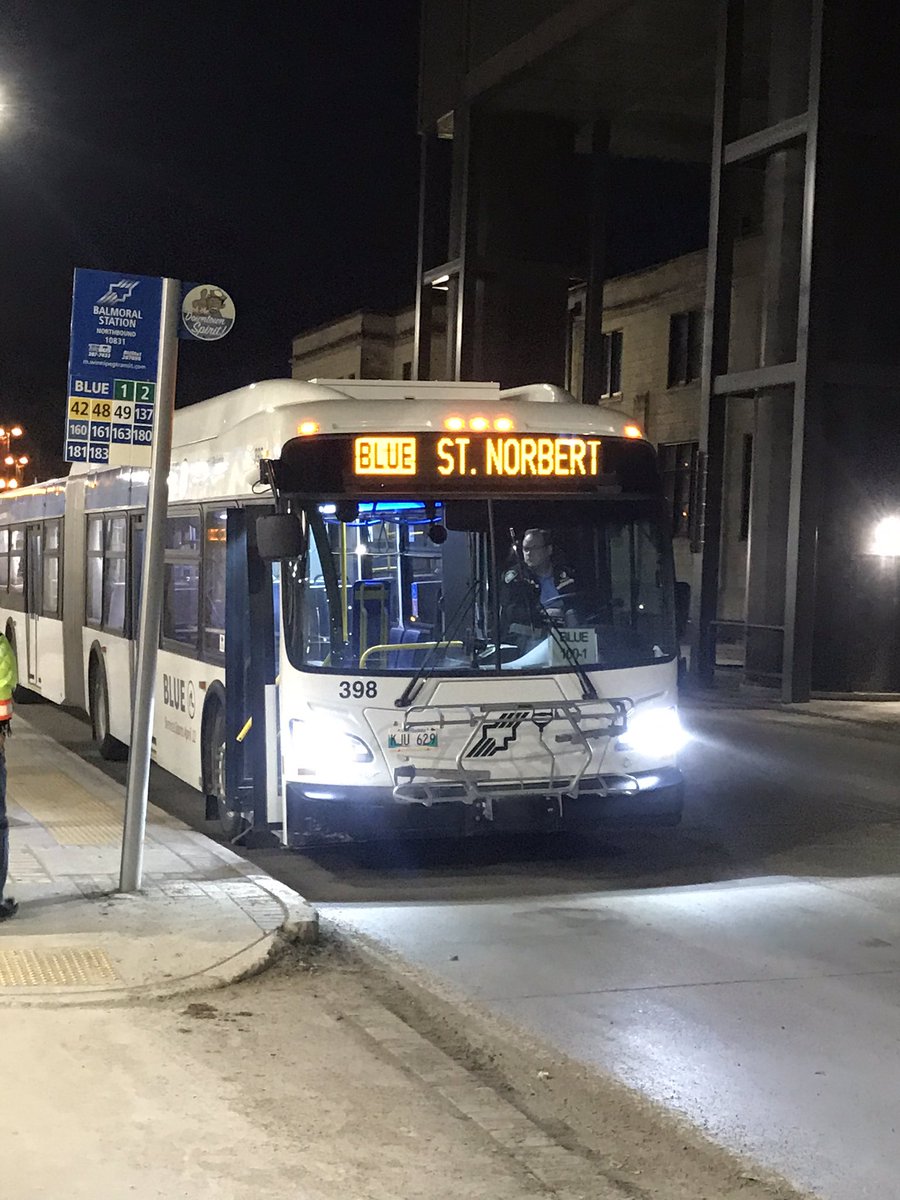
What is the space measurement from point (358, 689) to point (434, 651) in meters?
0.53

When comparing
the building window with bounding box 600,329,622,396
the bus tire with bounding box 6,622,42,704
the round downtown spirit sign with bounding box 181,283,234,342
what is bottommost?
the bus tire with bounding box 6,622,42,704

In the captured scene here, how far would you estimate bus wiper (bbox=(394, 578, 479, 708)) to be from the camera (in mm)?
9258

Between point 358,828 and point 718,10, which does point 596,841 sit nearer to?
point 358,828

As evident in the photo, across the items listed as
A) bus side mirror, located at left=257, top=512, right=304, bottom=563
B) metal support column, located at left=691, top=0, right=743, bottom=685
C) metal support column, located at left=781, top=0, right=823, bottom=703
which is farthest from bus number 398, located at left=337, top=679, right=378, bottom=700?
metal support column, located at left=691, top=0, right=743, bottom=685

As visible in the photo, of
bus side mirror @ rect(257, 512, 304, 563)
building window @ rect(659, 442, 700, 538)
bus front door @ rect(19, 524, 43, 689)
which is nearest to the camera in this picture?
bus side mirror @ rect(257, 512, 304, 563)

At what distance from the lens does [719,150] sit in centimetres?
2544

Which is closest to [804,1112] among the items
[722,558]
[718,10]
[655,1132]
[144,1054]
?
[655,1132]

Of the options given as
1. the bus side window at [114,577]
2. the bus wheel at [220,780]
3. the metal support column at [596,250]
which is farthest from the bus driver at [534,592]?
the metal support column at [596,250]

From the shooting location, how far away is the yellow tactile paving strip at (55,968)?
22.2 feet

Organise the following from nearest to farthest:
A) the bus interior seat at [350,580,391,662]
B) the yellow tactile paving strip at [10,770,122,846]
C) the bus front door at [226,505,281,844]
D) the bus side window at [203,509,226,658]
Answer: the bus interior seat at [350,580,391,662] → the bus front door at [226,505,281,844] → the yellow tactile paving strip at [10,770,122,846] → the bus side window at [203,509,226,658]

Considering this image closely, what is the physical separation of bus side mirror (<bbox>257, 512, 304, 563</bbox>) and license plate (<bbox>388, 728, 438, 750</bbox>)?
4.19 ft

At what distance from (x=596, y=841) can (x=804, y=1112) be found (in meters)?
5.54

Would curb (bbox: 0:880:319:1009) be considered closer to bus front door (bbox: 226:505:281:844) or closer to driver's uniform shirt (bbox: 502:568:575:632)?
bus front door (bbox: 226:505:281:844)

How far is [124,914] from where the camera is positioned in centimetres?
800
